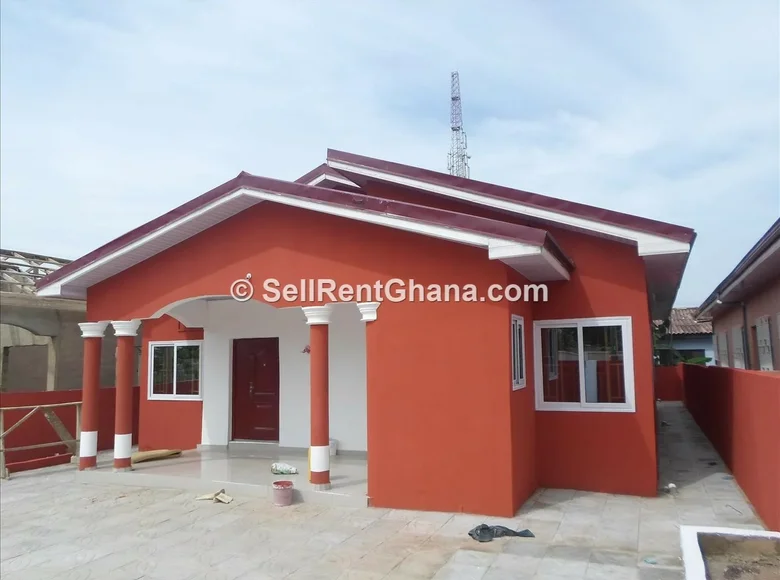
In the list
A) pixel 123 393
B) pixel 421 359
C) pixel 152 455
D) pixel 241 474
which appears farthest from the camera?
pixel 152 455

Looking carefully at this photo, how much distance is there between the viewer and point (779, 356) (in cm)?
1040

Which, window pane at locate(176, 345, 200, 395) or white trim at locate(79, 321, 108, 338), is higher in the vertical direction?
white trim at locate(79, 321, 108, 338)

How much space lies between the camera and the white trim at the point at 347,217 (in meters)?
6.82

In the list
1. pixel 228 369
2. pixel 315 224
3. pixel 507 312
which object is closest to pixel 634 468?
pixel 507 312

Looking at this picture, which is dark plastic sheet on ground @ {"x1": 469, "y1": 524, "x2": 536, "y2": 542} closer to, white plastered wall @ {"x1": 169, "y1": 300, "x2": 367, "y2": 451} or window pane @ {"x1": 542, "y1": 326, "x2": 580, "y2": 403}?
window pane @ {"x1": 542, "y1": 326, "x2": 580, "y2": 403}

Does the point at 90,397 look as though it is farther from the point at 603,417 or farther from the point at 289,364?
the point at 603,417

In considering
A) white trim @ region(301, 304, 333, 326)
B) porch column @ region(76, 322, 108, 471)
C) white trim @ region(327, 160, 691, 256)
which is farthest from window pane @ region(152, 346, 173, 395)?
white trim @ region(327, 160, 691, 256)

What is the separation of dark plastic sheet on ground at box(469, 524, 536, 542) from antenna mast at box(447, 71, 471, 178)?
19553 mm

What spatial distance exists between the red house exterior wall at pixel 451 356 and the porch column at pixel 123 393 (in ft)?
2.33

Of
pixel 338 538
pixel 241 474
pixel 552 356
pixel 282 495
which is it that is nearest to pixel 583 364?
pixel 552 356

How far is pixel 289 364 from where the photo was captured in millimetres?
11281

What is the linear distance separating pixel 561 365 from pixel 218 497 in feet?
16.8

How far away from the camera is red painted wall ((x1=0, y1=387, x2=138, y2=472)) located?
37.5 feet

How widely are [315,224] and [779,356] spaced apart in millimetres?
8184
